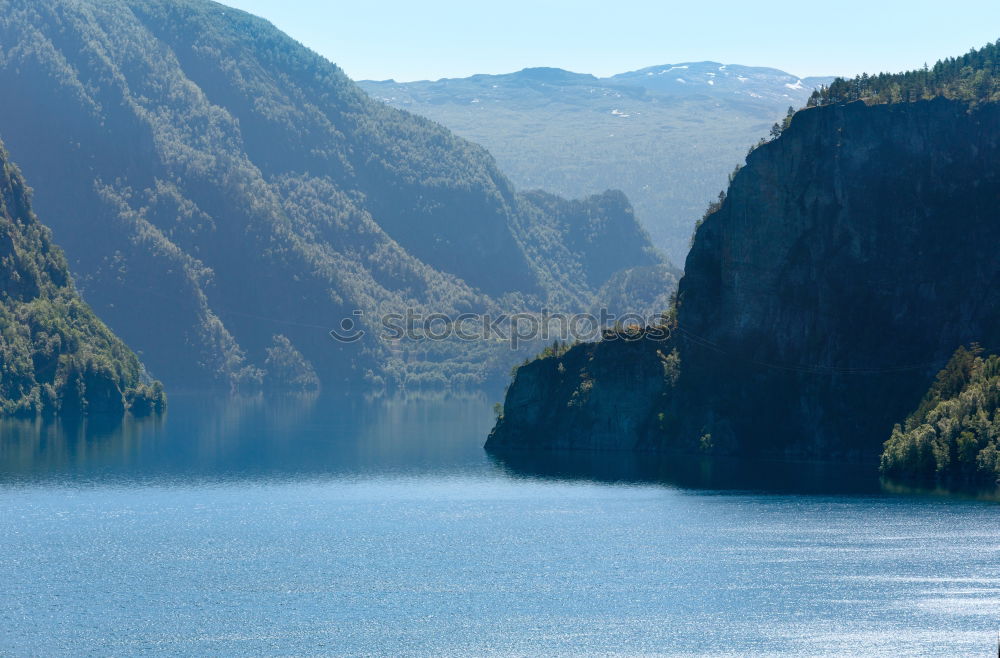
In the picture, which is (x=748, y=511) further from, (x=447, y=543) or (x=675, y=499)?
(x=447, y=543)

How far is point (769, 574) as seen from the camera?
470 ft

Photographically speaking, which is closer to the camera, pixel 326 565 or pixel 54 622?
pixel 54 622

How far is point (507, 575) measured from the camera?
144500 millimetres

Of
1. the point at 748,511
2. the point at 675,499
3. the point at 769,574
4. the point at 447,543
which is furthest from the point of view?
the point at 675,499

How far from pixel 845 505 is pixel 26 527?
82570 mm

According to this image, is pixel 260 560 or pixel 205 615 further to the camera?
pixel 260 560

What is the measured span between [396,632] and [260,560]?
30712mm

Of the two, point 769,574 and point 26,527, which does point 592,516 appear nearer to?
point 769,574

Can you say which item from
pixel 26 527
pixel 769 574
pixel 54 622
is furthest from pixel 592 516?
pixel 54 622

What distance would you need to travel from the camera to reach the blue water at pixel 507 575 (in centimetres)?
12144

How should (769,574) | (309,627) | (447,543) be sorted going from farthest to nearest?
(447,543) → (769,574) → (309,627)

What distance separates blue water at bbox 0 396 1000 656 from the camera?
121438 mm

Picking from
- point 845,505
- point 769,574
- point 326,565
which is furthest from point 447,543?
point 845,505

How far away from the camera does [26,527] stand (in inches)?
6673
